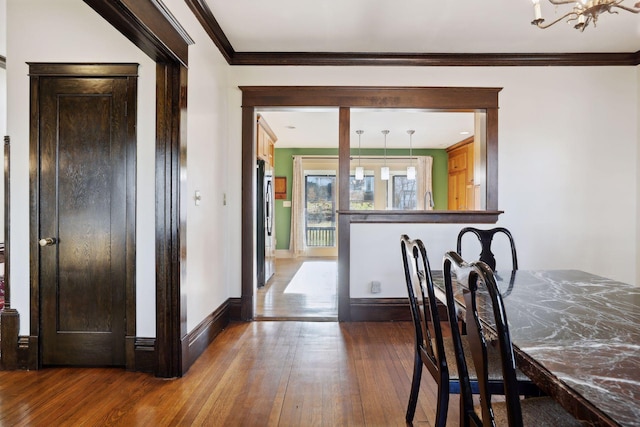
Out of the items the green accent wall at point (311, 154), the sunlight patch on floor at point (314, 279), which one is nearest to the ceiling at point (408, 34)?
the sunlight patch on floor at point (314, 279)

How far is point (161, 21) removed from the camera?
6.86 ft

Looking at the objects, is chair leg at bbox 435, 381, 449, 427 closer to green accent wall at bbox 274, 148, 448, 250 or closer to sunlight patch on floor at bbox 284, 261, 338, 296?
sunlight patch on floor at bbox 284, 261, 338, 296

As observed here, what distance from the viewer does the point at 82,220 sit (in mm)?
2484

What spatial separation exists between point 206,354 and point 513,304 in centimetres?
219

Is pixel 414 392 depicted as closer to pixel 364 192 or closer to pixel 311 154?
pixel 364 192

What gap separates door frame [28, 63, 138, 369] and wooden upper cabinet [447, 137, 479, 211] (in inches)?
241

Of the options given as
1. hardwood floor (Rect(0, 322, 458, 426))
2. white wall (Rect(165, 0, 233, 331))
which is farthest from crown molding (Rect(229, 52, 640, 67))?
hardwood floor (Rect(0, 322, 458, 426))

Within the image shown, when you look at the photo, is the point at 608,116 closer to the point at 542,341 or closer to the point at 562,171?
the point at 562,171

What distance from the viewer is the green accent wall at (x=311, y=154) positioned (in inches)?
337

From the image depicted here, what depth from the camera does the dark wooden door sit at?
246 centimetres

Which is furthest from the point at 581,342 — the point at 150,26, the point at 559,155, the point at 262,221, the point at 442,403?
the point at 262,221

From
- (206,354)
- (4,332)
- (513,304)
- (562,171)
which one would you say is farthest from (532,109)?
(4,332)

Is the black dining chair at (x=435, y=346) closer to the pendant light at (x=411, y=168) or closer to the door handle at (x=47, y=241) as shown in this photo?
the door handle at (x=47, y=241)

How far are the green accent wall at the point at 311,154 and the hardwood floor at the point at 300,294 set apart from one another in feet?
4.79
